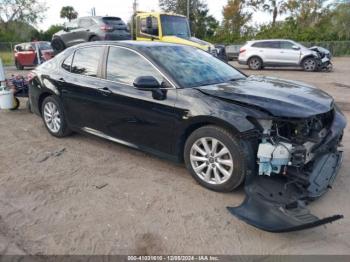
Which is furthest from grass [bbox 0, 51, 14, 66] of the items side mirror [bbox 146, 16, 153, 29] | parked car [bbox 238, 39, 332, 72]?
parked car [bbox 238, 39, 332, 72]

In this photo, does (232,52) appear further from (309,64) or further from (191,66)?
(191,66)

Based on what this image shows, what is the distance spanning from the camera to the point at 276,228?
3.06 metres

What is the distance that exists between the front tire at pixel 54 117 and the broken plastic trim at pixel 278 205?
3397 mm

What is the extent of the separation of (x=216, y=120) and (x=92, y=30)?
33.4 ft

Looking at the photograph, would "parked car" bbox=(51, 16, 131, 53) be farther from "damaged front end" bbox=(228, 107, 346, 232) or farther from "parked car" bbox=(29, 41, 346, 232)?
"damaged front end" bbox=(228, 107, 346, 232)

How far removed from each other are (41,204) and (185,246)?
5.62 ft

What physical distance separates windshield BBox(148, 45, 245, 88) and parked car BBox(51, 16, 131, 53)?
26.3ft

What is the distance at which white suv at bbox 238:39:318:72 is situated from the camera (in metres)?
17.8

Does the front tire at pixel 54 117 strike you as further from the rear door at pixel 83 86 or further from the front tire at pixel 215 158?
the front tire at pixel 215 158

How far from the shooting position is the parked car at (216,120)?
140 inches

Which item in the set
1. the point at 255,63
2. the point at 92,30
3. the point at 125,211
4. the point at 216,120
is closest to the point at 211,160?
the point at 216,120

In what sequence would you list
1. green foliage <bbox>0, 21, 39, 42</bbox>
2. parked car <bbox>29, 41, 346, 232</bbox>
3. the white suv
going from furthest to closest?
green foliage <bbox>0, 21, 39, 42</bbox>, the white suv, parked car <bbox>29, 41, 346, 232</bbox>

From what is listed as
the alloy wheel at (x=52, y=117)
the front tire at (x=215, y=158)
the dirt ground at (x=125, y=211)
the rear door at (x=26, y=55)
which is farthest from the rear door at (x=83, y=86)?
the rear door at (x=26, y=55)

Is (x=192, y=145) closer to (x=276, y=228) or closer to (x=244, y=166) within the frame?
(x=244, y=166)
